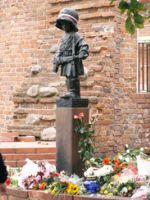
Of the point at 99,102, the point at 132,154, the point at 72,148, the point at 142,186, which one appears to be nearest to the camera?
the point at 142,186

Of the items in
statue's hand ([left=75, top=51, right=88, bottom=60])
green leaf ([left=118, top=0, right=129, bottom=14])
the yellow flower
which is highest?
green leaf ([left=118, top=0, right=129, bottom=14])

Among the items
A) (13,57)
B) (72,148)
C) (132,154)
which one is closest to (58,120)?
(72,148)

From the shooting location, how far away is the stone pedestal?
613 centimetres

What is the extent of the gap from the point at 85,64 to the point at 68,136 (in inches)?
130

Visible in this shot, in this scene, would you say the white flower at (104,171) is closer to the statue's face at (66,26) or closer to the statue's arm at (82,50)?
the statue's arm at (82,50)

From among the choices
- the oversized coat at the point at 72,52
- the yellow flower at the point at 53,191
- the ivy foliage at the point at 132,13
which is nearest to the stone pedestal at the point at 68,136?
the oversized coat at the point at 72,52

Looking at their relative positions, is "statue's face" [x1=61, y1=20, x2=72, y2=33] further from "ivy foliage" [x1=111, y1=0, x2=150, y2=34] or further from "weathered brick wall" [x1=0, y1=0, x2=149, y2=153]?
"ivy foliage" [x1=111, y1=0, x2=150, y2=34]

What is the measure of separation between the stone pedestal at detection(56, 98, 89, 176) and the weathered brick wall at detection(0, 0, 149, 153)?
252cm

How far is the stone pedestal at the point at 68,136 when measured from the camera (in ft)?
20.1

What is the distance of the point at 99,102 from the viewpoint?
8.96 m

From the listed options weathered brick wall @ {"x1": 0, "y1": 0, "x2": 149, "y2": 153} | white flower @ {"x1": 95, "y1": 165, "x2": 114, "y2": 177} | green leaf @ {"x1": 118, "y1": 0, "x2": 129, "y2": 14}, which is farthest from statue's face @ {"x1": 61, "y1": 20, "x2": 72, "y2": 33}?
green leaf @ {"x1": 118, "y1": 0, "x2": 129, "y2": 14}

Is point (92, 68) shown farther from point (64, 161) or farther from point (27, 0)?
point (64, 161)

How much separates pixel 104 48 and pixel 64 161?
343cm

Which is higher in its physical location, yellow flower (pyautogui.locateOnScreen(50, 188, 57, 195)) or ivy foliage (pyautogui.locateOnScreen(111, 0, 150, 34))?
ivy foliage (pyautogui.locateOnScreen(111, 0, 150, 34))
